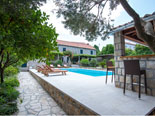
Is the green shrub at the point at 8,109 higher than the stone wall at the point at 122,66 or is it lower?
lower

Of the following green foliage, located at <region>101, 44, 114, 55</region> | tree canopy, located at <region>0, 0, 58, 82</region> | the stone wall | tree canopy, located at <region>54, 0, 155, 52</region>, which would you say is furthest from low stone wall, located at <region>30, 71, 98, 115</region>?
green foliage, located at <region>101, 44, 114, 55</region>

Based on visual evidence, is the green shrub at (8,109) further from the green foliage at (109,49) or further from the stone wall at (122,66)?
the green foliage at (109,49)

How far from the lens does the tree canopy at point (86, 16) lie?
4031 millimetres

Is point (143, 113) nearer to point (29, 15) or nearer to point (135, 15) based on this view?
point (135, 15)

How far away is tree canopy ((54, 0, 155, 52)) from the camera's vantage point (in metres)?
4.03

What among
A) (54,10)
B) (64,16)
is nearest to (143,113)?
(64,16)

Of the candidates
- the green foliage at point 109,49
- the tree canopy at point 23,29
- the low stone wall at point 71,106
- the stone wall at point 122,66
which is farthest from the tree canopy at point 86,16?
the green foliage at point 109,49

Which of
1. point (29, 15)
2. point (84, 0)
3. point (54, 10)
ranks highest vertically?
point (84, 0)

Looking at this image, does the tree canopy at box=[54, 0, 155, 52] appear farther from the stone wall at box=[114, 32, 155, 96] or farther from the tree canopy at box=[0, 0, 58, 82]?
the tree canopy at box=[0, 0, 58, 82]

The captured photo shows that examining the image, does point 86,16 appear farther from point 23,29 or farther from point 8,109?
point 8,109

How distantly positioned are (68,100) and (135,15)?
9.81 ft

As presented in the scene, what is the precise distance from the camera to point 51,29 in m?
1.96

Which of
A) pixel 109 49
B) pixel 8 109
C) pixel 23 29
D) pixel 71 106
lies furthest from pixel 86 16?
pixel 109 49

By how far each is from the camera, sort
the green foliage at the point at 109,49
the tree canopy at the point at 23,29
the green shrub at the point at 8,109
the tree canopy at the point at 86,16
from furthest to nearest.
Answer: the green foliage at the point at 109,49
the tree canopy at the point at 86,16
the green shrub at the point at 8,109
the tree canopy at the point at 23,29
